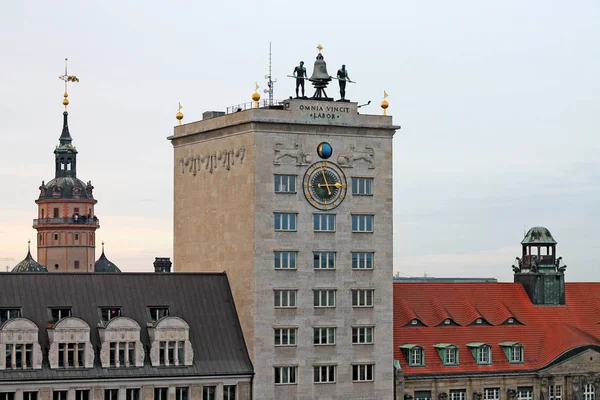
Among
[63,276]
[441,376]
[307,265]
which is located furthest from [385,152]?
[63,276]

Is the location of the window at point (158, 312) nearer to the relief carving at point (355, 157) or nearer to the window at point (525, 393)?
the relief carving at point (355, 157)

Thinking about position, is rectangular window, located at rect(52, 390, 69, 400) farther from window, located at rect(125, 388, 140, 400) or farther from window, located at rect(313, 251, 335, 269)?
window, located at rect(313, 251, 335, 269)

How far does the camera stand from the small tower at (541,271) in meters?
140

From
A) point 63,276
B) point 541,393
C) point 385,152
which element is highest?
point 385,152

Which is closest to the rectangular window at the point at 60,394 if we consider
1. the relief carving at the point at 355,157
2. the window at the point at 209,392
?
the window at the point at 209,392

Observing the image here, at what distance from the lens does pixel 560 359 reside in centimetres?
13012

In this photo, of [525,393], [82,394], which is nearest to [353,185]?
[525,393]

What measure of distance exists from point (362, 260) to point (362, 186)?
6120 millimetres

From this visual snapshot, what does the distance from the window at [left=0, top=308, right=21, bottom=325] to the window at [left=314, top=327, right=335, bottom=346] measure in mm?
24063

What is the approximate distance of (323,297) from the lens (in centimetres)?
11944

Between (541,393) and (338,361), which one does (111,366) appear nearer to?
(338,361)

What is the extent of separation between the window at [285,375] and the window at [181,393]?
7.68 metres

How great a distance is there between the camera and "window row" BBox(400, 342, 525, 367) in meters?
126

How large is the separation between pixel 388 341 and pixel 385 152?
51.5 ft
